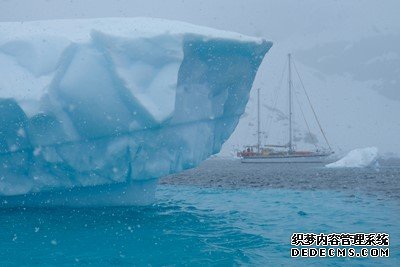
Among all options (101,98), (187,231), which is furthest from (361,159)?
(101,98)

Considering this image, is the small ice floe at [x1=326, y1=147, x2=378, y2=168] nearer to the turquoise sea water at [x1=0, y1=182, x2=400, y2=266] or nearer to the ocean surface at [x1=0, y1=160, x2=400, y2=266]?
the ocean surface at [x1=0, y1=160, x2=400, y2=266]

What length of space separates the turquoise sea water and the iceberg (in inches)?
31.9

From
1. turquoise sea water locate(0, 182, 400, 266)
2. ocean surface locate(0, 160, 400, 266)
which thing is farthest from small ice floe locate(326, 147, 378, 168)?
turquoise sea water locate(0, 182, 400, 266)

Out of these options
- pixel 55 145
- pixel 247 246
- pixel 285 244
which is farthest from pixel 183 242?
pixel 55 145

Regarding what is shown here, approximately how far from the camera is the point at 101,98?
31.1 ft

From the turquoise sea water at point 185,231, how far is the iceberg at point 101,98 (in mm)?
810

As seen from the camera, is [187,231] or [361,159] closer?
[187,231]

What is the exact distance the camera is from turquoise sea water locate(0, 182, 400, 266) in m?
7.38

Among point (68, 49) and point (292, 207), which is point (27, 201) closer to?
point (68, 49)

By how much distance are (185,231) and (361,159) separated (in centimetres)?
4122

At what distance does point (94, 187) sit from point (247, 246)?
453cm

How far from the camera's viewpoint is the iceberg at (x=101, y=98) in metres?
9.39

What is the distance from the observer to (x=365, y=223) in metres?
10.5

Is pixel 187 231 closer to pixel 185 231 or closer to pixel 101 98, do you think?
pixel 185 231
